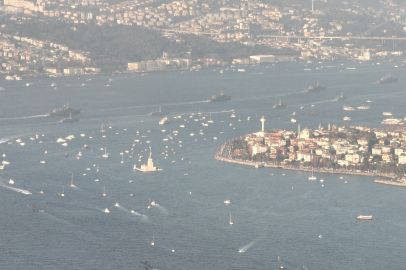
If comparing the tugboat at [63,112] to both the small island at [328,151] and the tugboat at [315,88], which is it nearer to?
the small island at [328,151]

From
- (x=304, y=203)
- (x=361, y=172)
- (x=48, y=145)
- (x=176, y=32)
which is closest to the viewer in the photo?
(x=304, y=203)

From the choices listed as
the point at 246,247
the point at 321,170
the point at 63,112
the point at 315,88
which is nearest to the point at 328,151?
the point at 321,170

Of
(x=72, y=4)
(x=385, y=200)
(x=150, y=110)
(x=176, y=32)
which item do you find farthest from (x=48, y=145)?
(x=72, y=4)

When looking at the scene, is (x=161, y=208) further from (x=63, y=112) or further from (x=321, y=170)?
(x=63, y=112)

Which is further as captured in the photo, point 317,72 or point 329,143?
point 317,72

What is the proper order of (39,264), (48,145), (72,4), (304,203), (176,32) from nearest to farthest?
(39,264) → (304,203) → (48,145) → (176,32) → (72,4)

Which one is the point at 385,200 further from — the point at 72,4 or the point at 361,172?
the point at 72,4
